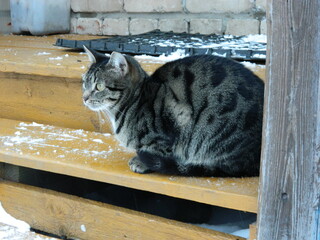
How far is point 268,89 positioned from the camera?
3.62 feet

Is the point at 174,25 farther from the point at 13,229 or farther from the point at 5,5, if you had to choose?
the point at 13,229

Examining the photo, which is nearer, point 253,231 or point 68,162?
point 253,231

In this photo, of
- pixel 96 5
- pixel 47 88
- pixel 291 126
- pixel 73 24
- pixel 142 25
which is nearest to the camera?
pixel 291 126

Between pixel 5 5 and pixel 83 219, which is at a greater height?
pixel 5 5

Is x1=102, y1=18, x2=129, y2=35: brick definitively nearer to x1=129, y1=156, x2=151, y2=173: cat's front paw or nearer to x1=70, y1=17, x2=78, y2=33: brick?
x1=70, y1=17, x2=78, y2=33: brick

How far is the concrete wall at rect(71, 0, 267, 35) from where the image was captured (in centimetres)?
262

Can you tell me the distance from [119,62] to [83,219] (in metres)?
0.57

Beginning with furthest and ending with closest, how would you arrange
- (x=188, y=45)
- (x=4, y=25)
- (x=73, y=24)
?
1. (x=4, y=25)
2. (x=73, y=24)
3. (x=188, y=45)

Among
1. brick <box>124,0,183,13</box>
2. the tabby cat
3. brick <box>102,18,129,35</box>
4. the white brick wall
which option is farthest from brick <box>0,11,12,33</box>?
the tabby cat

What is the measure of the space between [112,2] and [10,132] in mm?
1338

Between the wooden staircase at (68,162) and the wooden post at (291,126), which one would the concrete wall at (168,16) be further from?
the wooden post at (291,126)

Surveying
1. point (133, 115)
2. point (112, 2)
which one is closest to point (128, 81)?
point (133, 115)

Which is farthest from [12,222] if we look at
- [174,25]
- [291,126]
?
[174,25]

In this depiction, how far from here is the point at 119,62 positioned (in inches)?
57.7
